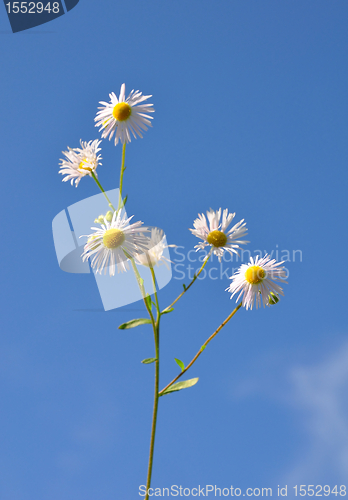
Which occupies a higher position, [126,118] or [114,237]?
[126,118]

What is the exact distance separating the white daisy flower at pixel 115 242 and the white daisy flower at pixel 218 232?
0.27m

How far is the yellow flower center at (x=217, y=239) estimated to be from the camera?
1432 mm

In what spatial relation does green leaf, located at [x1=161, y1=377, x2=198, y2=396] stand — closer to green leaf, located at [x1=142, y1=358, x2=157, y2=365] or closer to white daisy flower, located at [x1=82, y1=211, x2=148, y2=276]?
green leaf, located at [x1=142, y1=358, x2=157, y2=365]

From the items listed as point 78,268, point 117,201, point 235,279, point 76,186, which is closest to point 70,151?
point 76,186

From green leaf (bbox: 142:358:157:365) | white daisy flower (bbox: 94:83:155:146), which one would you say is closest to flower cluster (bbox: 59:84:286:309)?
white daisy flower (bbox: 94:83:155:146)

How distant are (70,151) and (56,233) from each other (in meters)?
0.30

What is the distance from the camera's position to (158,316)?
126 cm

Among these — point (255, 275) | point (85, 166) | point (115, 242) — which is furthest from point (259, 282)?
point (85, 166)

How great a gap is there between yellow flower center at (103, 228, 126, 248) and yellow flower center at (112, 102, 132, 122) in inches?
17.5

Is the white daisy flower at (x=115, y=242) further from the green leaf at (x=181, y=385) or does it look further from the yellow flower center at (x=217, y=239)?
the green leaf at (x=181, y=385)

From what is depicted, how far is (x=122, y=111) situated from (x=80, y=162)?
0.76 ft

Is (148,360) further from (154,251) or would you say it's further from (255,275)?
(255,275)

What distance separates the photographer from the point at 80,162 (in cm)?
141

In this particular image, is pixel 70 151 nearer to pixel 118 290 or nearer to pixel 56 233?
pixel 56 233
